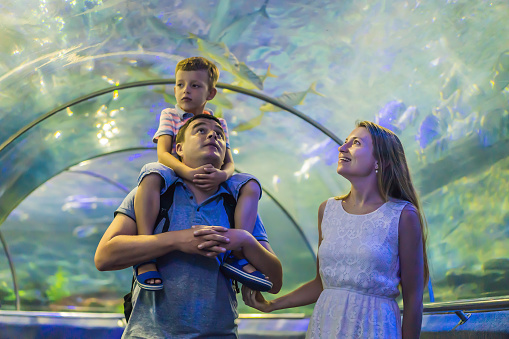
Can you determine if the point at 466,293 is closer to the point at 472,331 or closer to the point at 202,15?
the point at 472,331

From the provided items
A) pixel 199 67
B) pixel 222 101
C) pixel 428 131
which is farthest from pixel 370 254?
pixel 222 101

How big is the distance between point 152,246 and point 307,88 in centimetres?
430

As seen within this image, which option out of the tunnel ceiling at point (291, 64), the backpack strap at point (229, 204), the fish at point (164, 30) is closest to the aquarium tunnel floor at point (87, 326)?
the tunnel ceiling at point (291, 64)

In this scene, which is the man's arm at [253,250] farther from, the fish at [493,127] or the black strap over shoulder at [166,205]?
the fish at [493,127]

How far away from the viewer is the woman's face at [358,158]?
2.90 metres

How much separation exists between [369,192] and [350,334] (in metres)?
0.80

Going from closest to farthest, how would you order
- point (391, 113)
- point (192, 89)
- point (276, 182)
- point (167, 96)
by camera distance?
1. point (192, 89)
2. point (391, 113)
3. point (167, 96)
4. point (276, 182)

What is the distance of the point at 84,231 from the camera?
38.7 ft

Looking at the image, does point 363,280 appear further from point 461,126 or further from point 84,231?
point 84,231

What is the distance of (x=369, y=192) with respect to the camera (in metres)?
2.94

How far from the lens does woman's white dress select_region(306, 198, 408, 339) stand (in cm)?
262

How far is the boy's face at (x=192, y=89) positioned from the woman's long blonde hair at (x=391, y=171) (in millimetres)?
1196

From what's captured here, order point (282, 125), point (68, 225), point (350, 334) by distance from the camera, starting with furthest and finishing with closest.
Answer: point (68, 225) < point (282, 125) < point (350, 334)

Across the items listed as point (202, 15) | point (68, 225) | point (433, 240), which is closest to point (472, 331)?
point (433, 240)
